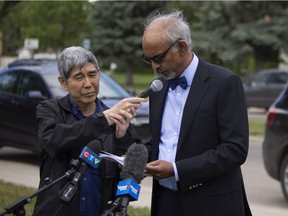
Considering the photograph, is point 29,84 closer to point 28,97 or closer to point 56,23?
point 28,97

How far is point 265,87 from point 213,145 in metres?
22.1

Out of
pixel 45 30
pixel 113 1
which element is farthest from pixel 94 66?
pixel 113 1

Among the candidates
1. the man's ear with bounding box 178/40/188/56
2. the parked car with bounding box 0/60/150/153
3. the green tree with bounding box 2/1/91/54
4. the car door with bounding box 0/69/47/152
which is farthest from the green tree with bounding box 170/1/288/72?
the man's ear with bounding box 178/40/188/56

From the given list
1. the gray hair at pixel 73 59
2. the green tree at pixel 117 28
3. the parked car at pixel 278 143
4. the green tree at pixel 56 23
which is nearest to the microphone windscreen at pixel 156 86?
the gray hair at pixel 73 59

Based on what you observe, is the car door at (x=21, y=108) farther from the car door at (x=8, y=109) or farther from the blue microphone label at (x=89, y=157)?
the blue microphone label at (x=89, y=157)

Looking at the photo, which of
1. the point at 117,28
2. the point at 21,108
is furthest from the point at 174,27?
the point at 117,28

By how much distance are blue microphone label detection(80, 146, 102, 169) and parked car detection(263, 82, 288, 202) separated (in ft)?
19.5

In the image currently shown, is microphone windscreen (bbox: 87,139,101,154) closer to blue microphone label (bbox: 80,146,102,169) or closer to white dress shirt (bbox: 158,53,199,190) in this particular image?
blue microphone label (bbox: 80,146,102,169)

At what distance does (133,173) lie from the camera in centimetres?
321

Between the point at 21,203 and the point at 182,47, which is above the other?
the point at 182,47

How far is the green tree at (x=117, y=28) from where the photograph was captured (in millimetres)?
47812

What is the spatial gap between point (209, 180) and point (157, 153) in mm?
341

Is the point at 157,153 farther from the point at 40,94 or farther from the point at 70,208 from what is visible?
the point at 40,94

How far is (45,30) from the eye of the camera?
34.9m
